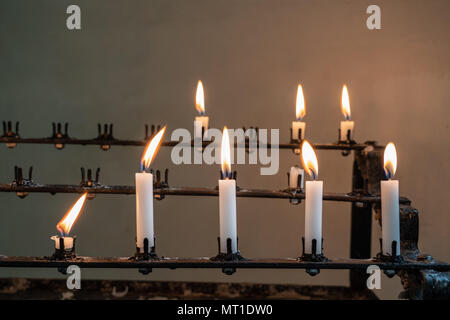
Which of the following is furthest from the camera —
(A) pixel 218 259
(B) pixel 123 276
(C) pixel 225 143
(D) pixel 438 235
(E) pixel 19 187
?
(B) pixel 123 276

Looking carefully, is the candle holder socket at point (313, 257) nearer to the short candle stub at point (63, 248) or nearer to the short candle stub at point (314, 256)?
the short candle stub at point (314, 256)

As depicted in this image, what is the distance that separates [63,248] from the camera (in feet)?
3.55

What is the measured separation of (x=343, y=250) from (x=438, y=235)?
60 cm

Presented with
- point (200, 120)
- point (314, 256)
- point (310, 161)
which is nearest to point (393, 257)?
point (314, 256)

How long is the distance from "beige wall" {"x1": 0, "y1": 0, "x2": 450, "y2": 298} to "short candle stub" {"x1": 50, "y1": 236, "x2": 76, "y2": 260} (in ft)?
6.59

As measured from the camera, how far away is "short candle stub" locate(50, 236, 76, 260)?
1.07 meters

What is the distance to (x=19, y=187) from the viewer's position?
4.55ft

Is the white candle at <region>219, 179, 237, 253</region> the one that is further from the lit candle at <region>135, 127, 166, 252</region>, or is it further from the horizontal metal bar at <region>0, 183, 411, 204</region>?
the horizontal metal bar at <region>0, 183, 411, 204</region>

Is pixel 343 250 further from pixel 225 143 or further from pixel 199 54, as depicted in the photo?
pixel 225 143

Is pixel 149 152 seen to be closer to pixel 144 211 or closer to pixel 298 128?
pixel 144 211

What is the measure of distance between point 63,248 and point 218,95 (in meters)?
2.10
